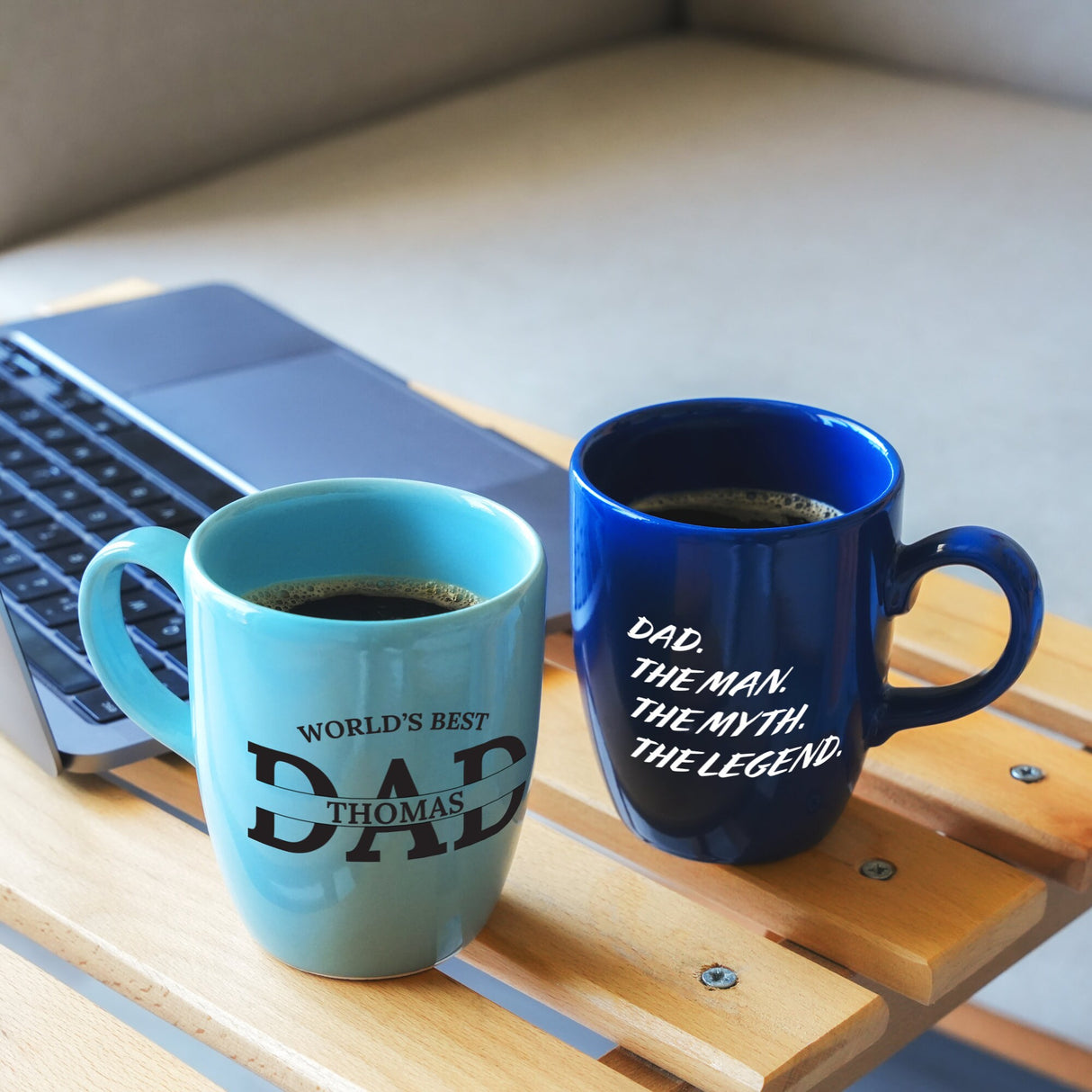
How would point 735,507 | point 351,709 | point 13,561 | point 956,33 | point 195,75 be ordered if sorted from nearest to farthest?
point 351,709, point 735,507, point 13,561, point 195,75, point 956,33

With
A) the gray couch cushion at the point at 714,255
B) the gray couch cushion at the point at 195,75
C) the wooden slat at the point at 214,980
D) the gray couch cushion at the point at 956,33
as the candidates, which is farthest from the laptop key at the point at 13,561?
the gray couch cushion at the point at 956,33

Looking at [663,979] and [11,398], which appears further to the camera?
[11,398]

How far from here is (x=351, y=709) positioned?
0.31 m

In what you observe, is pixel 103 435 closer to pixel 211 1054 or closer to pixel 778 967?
pixel 778 967

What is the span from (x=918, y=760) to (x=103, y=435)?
363 mm

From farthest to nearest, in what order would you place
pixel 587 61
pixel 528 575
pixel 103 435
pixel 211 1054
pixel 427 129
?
pixel 587 61 → pixel 427 129 → pixel 211 1054 → pixel 103 435 → pixel 528 575

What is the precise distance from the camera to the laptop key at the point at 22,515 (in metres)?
0.53

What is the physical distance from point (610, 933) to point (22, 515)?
0.97 ft

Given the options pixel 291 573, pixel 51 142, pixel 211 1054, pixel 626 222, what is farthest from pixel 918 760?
pixel 51 142

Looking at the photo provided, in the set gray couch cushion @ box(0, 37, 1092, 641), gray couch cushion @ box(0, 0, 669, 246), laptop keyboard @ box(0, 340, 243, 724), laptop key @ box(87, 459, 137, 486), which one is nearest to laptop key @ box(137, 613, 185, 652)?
laptop keyboard @ box(0, 340, 243, 724)

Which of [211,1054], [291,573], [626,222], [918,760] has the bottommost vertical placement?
[211,1054]

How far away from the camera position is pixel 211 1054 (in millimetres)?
1029

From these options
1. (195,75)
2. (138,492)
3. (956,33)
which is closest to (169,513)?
(138,492)

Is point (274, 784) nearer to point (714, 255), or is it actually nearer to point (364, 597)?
point (364, 597)
